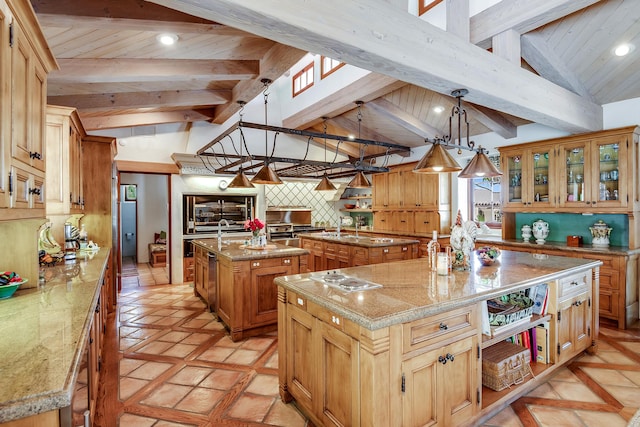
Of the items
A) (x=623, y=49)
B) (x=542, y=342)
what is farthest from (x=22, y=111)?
(x=623, y=49)

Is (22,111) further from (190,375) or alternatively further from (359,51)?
(190,375)

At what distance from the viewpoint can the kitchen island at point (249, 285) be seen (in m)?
3.53

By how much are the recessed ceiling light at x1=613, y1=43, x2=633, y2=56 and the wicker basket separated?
10.1 feet

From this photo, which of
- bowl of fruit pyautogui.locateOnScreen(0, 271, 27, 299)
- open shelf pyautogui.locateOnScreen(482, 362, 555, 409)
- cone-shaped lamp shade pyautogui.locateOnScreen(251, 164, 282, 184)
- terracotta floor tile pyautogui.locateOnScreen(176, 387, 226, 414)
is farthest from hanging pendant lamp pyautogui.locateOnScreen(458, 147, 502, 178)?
bowl of fruit pyautogui.locateOnScreen(0, 271, 27, 299)

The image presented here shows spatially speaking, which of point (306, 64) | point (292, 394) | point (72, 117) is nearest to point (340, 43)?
point (292, 394)

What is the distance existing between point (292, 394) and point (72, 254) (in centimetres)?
273

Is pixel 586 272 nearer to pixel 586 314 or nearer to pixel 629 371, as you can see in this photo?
pixel 586 314

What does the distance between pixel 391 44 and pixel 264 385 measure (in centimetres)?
262

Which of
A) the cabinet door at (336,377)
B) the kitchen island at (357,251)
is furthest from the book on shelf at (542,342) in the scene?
the kitchen island at (357,251)

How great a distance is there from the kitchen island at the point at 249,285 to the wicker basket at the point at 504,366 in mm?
2159

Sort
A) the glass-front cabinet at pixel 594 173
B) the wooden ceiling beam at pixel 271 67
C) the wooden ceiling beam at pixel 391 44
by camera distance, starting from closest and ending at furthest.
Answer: the wooden ceiling beam at pixel 391 44, the wooden ceiling beam at pixel 271 67, the glass-front cabinet at pixel 594 173

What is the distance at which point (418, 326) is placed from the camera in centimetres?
170

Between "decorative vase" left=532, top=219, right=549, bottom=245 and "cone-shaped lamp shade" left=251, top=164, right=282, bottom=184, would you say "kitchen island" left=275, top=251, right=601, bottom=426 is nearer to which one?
"cone-shaped lamp shade" left=251, top=164, right=282, bottom=184

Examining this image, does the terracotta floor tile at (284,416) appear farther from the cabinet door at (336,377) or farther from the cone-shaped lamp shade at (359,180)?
the cone-shaped lamp shade at (359,180)
